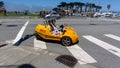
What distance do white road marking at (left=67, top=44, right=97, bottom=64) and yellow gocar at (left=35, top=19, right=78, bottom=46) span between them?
42cm

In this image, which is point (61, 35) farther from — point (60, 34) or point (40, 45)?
point (40, 45)

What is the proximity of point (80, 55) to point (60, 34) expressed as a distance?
2.43 metres

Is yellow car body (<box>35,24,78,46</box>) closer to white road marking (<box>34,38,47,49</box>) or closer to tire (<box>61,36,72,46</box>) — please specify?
tire (<box>61,36,72,46</box>)

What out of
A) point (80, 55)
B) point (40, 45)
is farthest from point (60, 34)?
point (80, 55)

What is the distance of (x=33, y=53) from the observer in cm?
815

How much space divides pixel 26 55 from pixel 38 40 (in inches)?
148

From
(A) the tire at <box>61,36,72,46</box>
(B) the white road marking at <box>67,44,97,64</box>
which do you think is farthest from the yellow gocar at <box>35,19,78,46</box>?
(B) the white road marking at <box>67,44,97,64</box>

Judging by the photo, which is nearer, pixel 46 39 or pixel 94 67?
pixel 94 67

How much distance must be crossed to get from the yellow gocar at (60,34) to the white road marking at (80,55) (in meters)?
0.42

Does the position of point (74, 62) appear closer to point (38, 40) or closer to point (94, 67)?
point (94, 67)

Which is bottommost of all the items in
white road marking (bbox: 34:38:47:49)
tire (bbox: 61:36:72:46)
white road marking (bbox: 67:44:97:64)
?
white road marking (bbox: 67:44:97:64)

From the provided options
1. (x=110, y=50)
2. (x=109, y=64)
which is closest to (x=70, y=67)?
(x=109, y=64)

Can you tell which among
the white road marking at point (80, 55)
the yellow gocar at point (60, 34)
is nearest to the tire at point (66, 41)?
the yellow gocar at point (60, 34)

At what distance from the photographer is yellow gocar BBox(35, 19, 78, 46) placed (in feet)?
33.6
